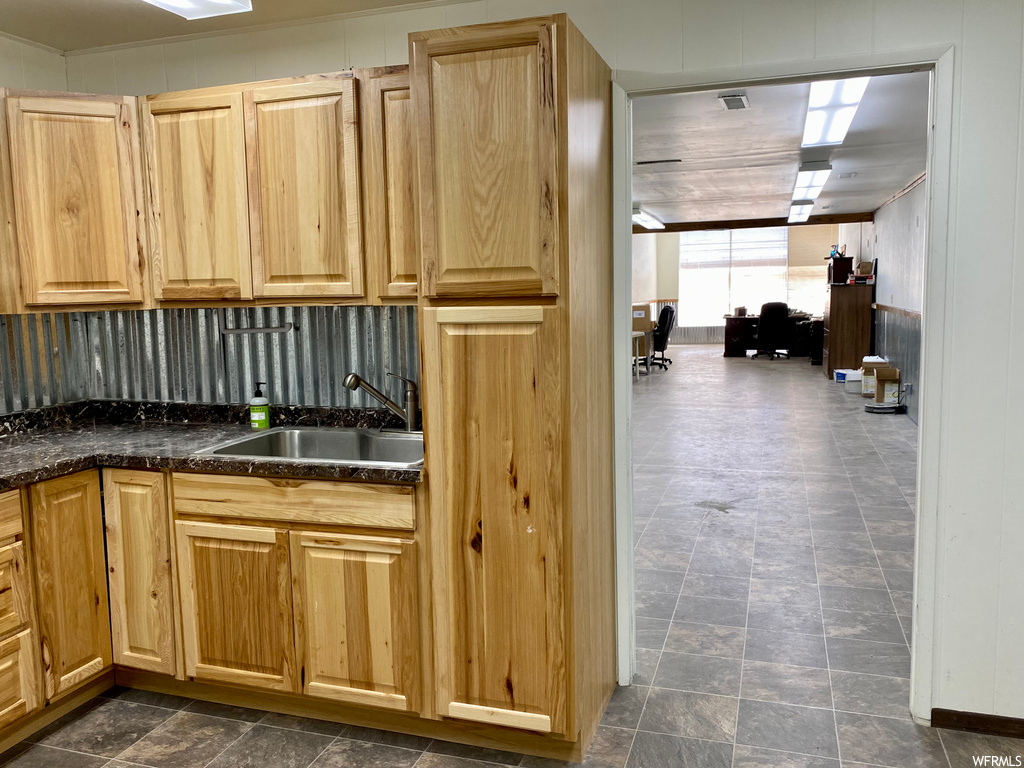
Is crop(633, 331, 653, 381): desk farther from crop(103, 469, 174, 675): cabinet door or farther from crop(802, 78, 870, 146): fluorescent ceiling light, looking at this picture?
crop(103, 469, 174, 675): cabinet door

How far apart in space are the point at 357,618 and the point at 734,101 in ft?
11.3

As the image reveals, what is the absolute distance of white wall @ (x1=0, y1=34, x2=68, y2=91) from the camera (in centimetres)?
318

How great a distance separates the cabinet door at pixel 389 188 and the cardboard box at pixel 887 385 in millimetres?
7193

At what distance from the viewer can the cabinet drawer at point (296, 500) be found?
97.7 inches

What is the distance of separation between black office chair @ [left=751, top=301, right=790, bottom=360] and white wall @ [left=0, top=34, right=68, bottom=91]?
12.7 meters

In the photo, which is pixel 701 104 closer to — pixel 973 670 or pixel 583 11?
pixel 583 11

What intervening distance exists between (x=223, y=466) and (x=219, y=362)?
0.88 m

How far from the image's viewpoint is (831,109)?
4941 millimetres

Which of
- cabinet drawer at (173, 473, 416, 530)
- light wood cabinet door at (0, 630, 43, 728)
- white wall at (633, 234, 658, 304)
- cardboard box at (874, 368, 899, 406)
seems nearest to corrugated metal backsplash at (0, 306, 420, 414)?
cabinet drawer at (173, 473, 416, 530)

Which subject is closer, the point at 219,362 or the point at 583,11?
the point at 583,11

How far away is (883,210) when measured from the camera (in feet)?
36.3

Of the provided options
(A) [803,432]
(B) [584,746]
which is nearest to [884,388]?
(A) [803,432]

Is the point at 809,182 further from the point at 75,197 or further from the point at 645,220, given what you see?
the point at 75,197

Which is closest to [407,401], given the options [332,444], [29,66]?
[332,444]
